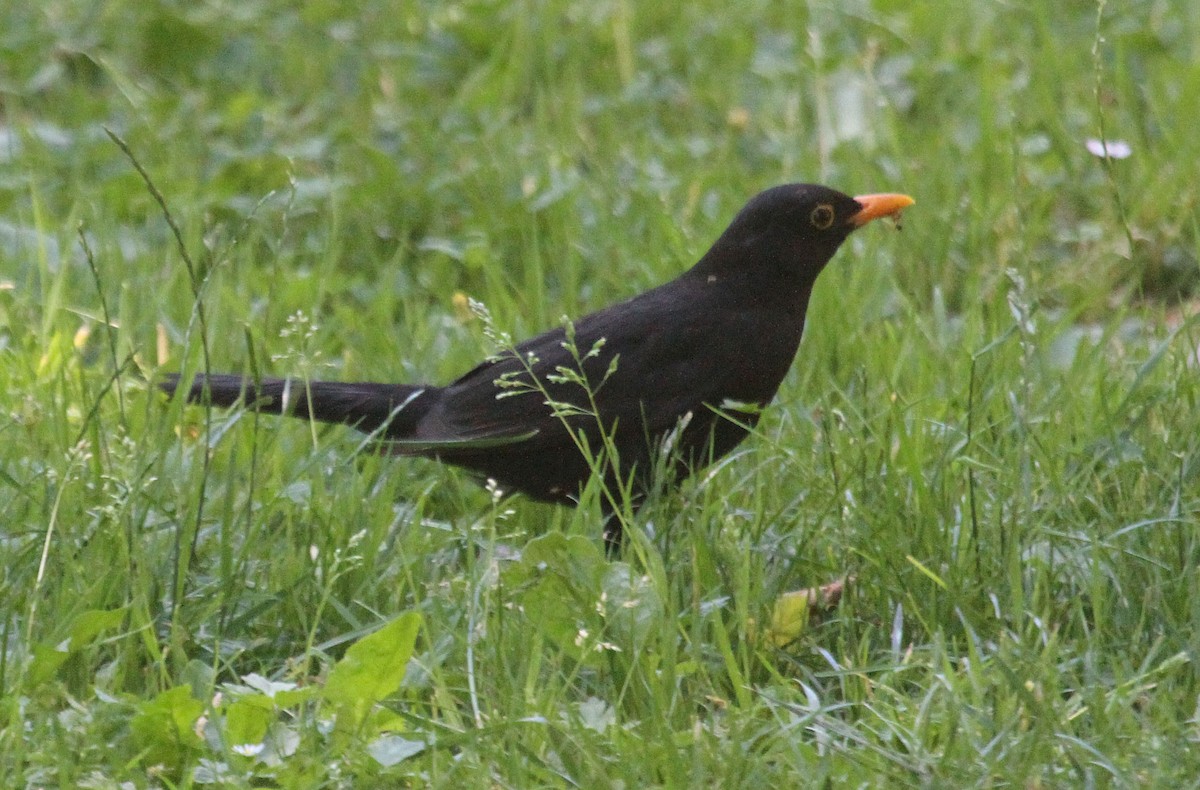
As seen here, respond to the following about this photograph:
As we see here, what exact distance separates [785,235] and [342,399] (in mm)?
1091

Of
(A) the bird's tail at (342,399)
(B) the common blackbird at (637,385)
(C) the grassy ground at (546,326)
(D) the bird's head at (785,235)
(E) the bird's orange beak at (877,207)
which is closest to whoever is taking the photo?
(C) the grassy ground at (546,326)

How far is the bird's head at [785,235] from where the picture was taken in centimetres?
399

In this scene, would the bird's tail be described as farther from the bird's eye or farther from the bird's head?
the bird's eye

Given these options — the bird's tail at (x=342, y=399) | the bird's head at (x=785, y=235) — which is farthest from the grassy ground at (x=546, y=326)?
the bird's head at (x=785, y=235)

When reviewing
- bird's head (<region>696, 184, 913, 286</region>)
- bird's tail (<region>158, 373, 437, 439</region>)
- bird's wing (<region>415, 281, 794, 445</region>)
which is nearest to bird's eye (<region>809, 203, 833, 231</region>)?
bird's head (<region>696, 184, 913, 286</region>)

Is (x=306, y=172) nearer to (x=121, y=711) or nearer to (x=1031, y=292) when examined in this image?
(x=1031, y=292)

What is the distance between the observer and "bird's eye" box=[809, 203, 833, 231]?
4020 millimetres

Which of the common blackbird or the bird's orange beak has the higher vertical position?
the bird's orange beak

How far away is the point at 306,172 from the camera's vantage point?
602cm

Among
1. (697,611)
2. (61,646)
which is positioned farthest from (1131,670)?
(61,646)

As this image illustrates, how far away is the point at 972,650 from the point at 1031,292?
1260mm

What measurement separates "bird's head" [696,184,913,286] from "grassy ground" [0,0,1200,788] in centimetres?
31

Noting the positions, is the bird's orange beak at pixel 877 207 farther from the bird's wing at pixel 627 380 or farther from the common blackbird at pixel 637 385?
the bird's wing at pixel 627 380

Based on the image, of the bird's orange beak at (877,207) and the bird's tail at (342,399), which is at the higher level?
the bird's orange beak at (877,207)
